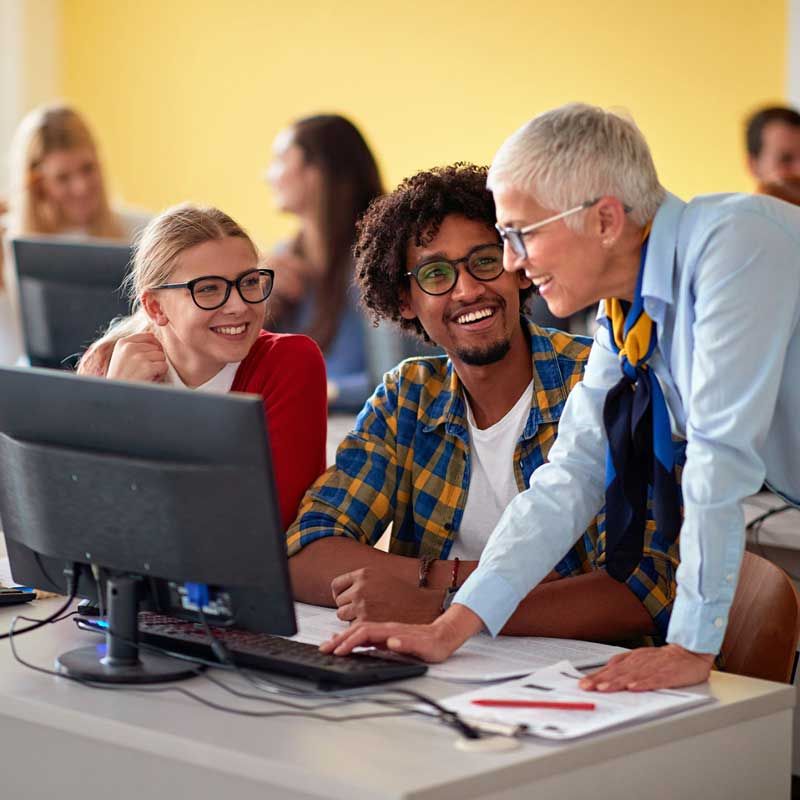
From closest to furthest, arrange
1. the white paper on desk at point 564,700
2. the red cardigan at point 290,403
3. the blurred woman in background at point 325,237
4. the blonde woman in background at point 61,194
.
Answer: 1. the white paper on desk at point 564,700
2. the red cardigan at point 290,403
3. the blurred woman in background at point 325,237
4. the blonde woman in background at point 61,194

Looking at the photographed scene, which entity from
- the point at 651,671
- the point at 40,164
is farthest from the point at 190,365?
the point at 40,164

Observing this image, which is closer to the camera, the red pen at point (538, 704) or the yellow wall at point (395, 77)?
the red pen at point (538, 704)

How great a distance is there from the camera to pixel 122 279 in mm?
2898

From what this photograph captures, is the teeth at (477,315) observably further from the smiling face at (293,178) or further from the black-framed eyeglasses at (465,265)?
the smiling face at (293,178)

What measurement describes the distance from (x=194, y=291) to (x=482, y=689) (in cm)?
94

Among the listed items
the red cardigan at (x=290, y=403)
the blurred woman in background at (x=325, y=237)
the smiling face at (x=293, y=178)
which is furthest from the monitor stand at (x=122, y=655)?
the smiling face at (x=293, y=178)

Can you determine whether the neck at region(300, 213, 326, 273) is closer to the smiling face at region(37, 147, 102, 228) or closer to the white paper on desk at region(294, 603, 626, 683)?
the smiling face at region(37, 147, 102, 228)

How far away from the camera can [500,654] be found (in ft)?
5.92

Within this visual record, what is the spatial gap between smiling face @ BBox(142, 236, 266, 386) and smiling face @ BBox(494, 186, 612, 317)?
26.2 inches

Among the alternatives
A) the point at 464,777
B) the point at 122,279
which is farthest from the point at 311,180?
the point at 464,777

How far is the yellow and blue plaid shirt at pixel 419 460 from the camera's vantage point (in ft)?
7.16

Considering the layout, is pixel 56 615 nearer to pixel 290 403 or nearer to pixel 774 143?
pixel 290 403

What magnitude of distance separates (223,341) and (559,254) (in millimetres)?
753

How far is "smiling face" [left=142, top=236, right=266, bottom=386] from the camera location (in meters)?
2.31
